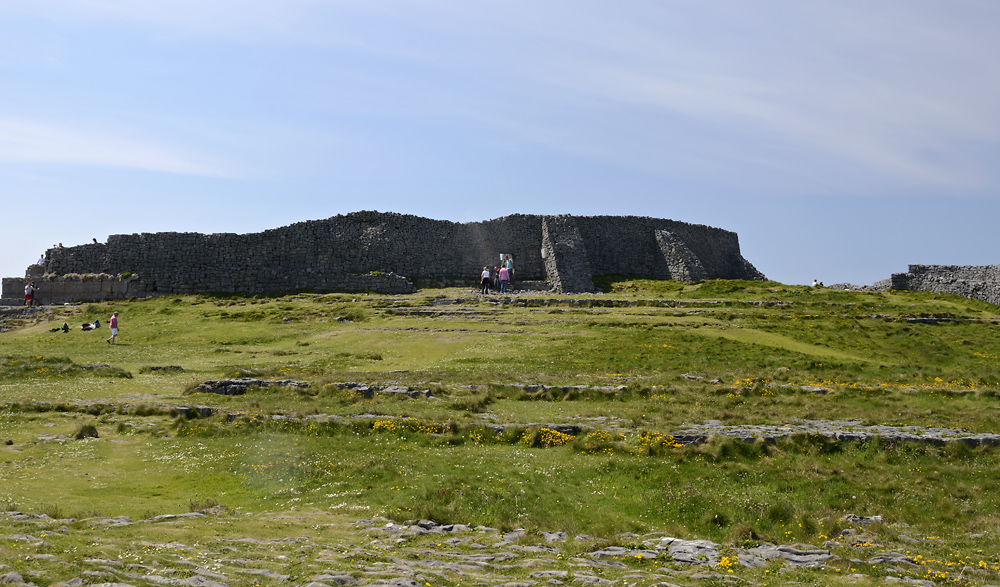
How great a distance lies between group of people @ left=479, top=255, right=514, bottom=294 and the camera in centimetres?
4953

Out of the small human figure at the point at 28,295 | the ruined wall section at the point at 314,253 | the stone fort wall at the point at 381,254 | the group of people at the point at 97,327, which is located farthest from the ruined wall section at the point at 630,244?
the small human figure at the point at 28,295

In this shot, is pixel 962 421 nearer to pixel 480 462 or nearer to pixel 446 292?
pixel 480 462

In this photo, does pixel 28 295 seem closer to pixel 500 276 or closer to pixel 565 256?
pixel 500 276

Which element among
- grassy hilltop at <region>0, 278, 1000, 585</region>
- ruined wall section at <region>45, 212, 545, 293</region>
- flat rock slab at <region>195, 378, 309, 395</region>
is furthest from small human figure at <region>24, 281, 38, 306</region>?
flat rock slab at <region>195, 378, 309, 395</region>

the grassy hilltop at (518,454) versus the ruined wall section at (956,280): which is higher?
the ruined wall section at (956,280)

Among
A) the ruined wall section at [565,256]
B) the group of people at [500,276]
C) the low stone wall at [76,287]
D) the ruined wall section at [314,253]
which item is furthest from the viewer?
the ruined wall section at [565,256]

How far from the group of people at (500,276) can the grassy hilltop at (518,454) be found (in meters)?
13.7

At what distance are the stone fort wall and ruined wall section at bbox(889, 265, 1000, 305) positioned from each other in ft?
49.0

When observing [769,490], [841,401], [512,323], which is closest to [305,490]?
[769,490]

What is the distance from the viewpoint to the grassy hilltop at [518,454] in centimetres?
1079

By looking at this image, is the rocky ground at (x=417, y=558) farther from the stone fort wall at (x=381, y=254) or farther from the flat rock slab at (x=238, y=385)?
the stone fort wall at (x=381, y=254)

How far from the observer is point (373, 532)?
12109mm

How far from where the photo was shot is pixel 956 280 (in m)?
52.7

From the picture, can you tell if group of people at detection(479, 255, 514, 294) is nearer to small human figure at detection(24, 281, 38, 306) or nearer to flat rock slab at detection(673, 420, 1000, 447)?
small human figure at detection(24, 281, 38, 306)
